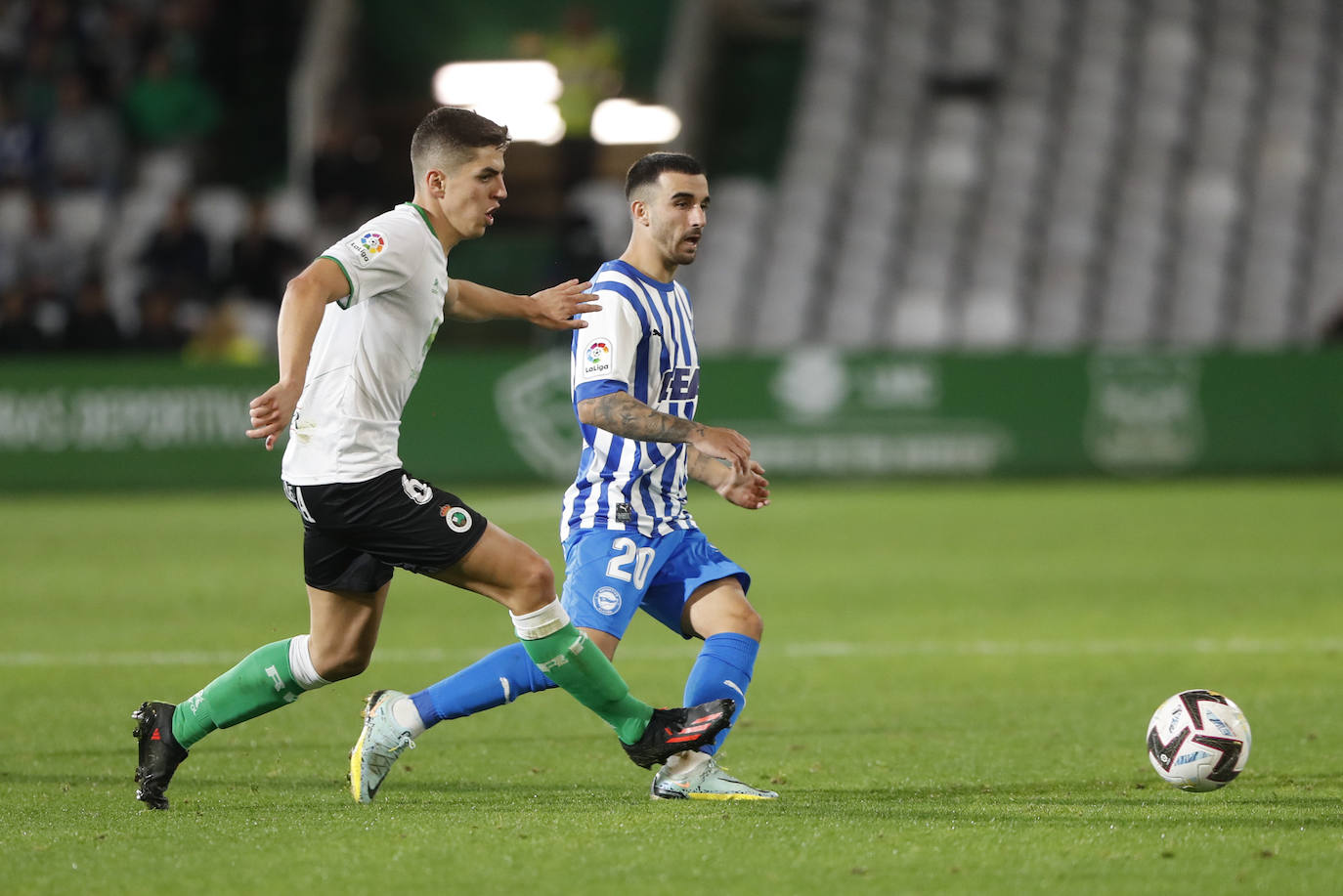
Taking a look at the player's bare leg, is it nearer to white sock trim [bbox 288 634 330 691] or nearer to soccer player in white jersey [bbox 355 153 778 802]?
soccer player in white jersey [bbox 355 153 778 802]

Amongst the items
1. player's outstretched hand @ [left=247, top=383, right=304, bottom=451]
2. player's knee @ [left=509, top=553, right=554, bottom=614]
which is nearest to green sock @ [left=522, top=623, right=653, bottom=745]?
player's knee @ [left=509, top=553, right=554, bottom=614]

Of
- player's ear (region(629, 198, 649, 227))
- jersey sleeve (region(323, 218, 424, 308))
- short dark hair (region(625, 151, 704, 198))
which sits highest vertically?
short dark hair (region(625, 151, 704, 198))

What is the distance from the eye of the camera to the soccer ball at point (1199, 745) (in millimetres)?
4906

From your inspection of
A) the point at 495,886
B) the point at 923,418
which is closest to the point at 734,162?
the point at 923,418

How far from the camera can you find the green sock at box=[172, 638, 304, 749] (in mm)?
5004

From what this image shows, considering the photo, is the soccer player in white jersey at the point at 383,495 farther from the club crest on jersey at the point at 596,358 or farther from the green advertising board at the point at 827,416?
the green advertising board at the point at 827,416

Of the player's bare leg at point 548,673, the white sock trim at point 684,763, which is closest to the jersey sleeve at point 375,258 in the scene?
the player's bare leg at point 548,673

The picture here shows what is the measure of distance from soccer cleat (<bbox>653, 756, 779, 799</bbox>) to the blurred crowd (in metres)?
14.2

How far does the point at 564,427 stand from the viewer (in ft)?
57.2

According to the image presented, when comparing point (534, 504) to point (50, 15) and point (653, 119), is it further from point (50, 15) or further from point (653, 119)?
point (50, 15)

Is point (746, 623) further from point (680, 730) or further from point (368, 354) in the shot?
point (368, 354)

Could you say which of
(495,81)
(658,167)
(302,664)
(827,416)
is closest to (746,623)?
(302,664)

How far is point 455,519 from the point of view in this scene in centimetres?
465

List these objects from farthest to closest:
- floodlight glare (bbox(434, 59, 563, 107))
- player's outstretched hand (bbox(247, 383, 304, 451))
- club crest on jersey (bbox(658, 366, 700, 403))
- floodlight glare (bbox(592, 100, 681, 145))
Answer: floodlight glare (bbox(434, 59, 563, 107))
floodlight glare (bbox(592, 100, 681, 145))
club crest on jersey (bbox(658, 366, 700, 403))
player's outstretched hand (bbox(247, 383, 304, 451))
